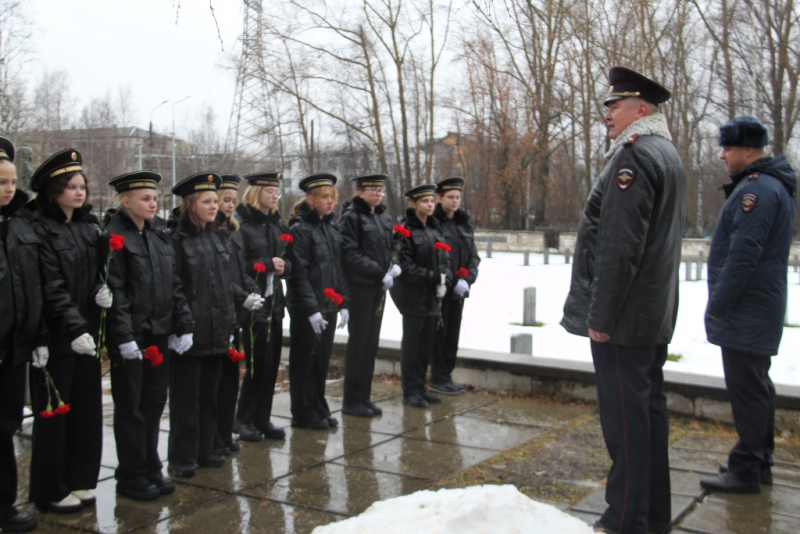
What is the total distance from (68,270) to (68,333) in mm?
384

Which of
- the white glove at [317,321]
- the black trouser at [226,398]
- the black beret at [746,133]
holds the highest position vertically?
the black beret at [746,133]

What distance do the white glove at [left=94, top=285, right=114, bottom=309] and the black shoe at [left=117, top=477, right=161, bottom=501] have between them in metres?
1.08

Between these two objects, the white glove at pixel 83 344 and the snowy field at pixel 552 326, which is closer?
the white glove at pixel 83 344

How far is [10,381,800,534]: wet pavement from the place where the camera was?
13.8 feet

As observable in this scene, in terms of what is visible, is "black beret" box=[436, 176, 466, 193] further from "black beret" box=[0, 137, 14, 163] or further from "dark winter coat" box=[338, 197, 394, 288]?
"black beret" box=[0, 137, 14, 163]

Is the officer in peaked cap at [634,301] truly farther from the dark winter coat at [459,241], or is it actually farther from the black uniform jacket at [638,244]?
the dark winter coat at [459,241]

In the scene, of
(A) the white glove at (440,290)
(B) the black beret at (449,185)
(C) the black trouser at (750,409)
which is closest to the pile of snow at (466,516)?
(C) the black trouser at (750,409)

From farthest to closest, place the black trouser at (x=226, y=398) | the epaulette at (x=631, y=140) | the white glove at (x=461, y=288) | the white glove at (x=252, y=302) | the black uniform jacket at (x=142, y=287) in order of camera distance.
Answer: the white glove at (x=461, y=288)
the black trouser at (x=226, y=398)
the white glove at (x=252, y=302)
the black uniform jacket at (x=142, y=287)
the epaulette at (x=631, y=140)

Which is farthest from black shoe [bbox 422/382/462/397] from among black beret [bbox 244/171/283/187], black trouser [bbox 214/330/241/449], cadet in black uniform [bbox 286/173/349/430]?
black beret [bbox 244/171/283/187]

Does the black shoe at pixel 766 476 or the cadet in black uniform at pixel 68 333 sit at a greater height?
the cadet in black uniform at pixel 68 333

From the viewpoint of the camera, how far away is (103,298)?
4.39m

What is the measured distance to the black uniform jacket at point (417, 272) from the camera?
7109mm

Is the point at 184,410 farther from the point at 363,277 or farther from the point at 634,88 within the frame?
the point at 634,88

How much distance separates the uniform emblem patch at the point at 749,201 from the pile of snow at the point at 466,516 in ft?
8.33
